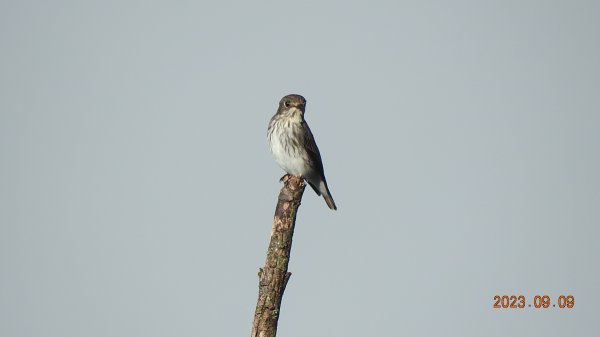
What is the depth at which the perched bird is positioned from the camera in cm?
1507

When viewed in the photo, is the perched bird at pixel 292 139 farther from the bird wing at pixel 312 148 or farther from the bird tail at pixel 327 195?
the bird tail at pixel 327 195

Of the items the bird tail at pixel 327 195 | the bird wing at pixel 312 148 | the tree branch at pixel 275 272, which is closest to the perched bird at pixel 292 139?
the bird wing at pixel 312 148

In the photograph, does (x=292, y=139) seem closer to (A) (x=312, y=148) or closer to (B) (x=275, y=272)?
(A) (x=312, y=148)

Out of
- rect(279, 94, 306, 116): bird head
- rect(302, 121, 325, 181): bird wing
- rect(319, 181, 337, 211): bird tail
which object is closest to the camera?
rect(279, 94, 306, 116): bird head

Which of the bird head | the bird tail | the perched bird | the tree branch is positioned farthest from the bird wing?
the tree branch

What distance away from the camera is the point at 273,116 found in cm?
1553

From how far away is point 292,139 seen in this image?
49.5ft

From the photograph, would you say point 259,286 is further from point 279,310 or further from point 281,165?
point 281,165

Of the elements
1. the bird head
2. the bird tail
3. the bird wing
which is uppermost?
the bird head

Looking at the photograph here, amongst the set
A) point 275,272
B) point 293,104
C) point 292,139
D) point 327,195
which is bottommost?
point 275,272

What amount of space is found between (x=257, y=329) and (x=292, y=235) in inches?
55.2

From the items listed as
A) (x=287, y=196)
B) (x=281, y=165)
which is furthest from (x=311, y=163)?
(x=287, y=196)

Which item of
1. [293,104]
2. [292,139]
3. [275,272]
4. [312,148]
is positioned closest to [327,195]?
[312,148]

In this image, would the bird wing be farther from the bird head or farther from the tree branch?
the tree branch
